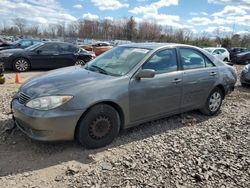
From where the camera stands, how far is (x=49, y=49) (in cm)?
1248

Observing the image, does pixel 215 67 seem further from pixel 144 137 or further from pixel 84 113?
pixel 84 113

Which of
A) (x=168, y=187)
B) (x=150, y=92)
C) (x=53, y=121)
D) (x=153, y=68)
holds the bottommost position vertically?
(x=168, y=187)

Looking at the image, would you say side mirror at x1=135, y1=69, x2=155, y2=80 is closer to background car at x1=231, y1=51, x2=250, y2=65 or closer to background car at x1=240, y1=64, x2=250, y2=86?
background car at x1=240, y1=64, x2=250, y2=86

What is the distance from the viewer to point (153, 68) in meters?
4.66

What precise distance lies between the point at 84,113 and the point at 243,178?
2.25 m

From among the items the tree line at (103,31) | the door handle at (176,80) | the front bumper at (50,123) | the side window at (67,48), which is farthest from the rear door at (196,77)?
the tree line at (103,31)

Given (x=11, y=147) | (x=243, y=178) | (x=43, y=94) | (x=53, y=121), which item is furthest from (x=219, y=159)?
(x=11, y=147)

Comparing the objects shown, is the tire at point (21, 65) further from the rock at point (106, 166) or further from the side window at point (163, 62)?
the rock at point (106, 166)

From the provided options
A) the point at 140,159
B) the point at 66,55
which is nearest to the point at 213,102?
the point at 140,159

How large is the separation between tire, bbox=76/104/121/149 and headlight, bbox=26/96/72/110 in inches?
15.0

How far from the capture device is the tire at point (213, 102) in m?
5.81

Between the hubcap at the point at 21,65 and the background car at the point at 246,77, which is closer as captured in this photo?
the background car at the point at 246,77

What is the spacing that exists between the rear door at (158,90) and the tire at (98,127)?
37 cm

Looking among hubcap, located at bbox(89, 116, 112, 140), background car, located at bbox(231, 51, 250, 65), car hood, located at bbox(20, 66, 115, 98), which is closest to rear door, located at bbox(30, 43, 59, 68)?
car hood, located at bbox(20, 66, 115, 98)
